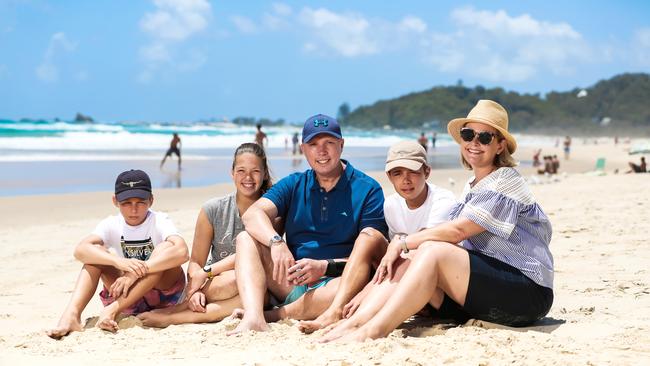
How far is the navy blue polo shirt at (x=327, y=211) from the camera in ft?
13.5

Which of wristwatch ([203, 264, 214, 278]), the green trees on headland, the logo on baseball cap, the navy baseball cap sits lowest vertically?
wristwatch ([203, 264, 214, 278])

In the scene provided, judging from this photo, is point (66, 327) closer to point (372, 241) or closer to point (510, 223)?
point (372, 241)

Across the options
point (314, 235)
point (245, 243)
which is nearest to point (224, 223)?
point (245, 243)

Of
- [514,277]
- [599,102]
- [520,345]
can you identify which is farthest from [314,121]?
[599,102]

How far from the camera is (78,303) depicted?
13.5ft

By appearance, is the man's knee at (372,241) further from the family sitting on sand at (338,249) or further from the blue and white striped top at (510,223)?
the blue and white striped top at (510,223)

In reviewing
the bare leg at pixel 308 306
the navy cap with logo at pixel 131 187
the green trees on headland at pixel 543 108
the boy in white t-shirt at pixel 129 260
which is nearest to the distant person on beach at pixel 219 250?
the boy in white t-shirt at pixel 129 260

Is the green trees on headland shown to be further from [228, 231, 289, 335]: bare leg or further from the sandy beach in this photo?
[228, 231, 289, 335]: bare leg

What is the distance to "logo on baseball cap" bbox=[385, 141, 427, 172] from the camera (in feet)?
12.7

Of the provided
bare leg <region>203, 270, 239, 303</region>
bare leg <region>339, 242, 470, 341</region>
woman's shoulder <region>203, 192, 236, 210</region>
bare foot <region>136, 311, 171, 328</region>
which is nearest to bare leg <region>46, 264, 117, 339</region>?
bare foot <region>136, 311, 171, 328</region>

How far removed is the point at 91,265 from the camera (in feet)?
13.9

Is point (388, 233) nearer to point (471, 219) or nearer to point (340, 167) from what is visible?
point (340, 167)

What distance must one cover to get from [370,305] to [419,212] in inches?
26.2

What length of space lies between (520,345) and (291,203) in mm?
1620
